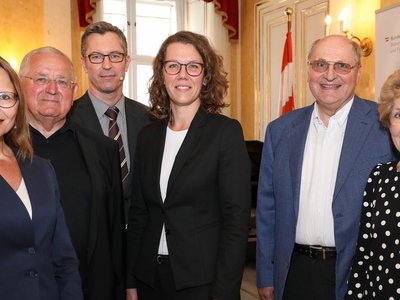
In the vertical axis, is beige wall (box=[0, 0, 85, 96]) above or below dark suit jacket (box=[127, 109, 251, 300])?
above

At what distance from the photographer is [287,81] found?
22.6 feet

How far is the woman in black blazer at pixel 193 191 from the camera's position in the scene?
208 centimetres

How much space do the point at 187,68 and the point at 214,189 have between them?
53 cm

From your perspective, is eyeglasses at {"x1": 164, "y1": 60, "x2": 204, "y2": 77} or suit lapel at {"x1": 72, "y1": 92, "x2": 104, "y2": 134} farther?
suit lapel at {"x1": 72, "y1": 92, "x2": 104, "y2": 134}

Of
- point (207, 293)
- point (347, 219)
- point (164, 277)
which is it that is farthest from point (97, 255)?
point (347, 219)

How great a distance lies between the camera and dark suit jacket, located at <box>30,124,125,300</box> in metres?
2.24

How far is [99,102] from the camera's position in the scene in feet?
8.93

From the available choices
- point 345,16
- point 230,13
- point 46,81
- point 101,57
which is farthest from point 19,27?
point 46,81

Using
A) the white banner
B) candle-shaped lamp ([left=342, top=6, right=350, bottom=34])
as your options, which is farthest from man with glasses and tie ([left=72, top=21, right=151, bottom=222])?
candle-shaped lamp ([left=342, top=6, right=350, bottom=34])

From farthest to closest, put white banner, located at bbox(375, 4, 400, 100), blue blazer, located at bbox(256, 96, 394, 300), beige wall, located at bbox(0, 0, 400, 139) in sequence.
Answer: beige wall, located at bbox(0, 0, 400, 139) < white banner, located at bbox(375, 4, 400, 100) < blue blazer, located at bbox(256, 96, 394, 300)

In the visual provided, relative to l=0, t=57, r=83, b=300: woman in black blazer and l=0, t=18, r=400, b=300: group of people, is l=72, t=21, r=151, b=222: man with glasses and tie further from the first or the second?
l=0, t=57, r=83, b=300: woman in black blazer

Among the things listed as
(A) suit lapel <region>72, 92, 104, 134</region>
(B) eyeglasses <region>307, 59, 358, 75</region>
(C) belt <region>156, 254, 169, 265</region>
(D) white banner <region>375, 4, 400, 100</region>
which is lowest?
(C) belt <region>156, 254, 169, 265</region>

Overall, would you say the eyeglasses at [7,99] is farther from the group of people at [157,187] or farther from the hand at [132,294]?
the hand at [132,294]

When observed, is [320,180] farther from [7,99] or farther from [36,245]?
[7,99]
